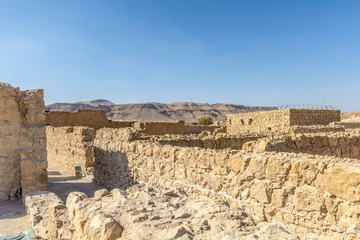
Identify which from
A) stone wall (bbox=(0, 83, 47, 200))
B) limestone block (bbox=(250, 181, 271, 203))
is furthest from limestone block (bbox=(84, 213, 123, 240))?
stone wall (bbox=(0, 83, 47, 200))

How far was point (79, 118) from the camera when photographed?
20.3 metres

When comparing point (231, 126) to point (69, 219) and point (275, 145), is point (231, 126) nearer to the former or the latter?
point (275, 145)

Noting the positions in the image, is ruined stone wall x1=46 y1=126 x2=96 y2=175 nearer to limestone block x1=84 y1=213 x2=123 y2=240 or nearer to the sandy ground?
the sandy ground

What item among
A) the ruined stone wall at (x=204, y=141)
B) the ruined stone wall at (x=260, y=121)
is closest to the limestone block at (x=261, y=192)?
the ruined stone wall at (x=204, y=141)

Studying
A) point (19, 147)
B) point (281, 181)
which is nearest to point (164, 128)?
point (19, 147)

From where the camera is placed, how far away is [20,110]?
806cm

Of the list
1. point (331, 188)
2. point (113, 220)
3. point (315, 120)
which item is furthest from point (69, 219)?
point (315, 120)

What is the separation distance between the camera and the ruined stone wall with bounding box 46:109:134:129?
64.7ft

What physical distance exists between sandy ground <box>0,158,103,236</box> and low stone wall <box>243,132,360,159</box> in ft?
16.7

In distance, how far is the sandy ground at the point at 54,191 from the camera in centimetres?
556

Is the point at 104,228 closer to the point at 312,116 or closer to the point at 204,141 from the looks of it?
the point at 204,141

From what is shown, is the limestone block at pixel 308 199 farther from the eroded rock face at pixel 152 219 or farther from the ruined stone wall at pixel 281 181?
the eroded rock face at pixel 152 219

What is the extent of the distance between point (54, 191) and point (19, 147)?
5.34 feet

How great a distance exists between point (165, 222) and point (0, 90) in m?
7.03
